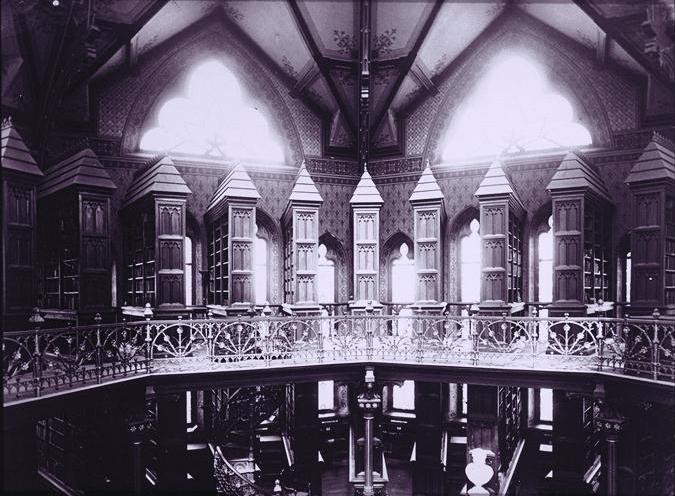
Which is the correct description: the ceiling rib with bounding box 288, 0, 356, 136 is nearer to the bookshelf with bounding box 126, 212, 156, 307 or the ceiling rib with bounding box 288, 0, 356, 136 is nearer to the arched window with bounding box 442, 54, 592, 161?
the arched window with bounding box 442, 54, 592, 161

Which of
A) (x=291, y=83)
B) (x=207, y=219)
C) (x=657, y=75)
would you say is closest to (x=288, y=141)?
(x=291, y=83)

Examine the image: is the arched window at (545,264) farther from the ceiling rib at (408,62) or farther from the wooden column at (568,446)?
the ceiling rib at (408,62)

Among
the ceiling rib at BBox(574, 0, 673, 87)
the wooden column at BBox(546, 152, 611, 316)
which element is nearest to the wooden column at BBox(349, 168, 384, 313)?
the wooden column at BBox(546, 152, 611, 316)

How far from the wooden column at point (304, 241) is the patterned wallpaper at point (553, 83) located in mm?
2820

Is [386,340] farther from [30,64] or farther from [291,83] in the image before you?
[30,64]

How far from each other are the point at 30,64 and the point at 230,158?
13.3ft

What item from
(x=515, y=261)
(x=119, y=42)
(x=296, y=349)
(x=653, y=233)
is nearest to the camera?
(x=653, y=233)

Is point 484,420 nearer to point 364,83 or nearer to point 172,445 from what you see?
point 172,445

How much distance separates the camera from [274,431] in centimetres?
1249

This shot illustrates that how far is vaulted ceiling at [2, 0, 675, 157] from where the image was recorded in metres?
9.35

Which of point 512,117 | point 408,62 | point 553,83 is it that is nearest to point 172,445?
point 408,62

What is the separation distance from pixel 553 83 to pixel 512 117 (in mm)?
987

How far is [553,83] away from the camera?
11930mm

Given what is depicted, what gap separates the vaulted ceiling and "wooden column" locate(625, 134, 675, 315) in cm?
144
